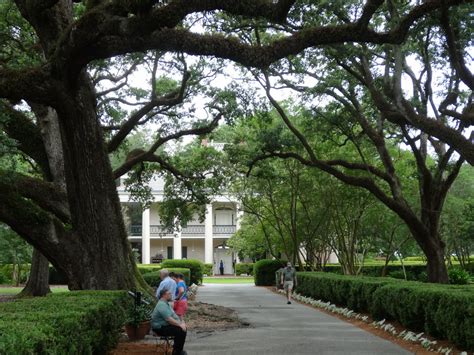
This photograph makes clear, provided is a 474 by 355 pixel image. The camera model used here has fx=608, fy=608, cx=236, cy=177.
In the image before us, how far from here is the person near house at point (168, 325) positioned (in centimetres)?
927

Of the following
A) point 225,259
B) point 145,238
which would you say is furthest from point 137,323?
point 225,259

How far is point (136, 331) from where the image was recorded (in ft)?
40.5

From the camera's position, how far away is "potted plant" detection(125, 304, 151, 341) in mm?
12261

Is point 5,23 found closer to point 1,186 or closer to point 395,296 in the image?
point 1,186

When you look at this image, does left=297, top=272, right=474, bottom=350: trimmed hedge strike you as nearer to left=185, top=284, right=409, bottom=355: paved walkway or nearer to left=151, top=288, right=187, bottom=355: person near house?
left=185, top=284, right=409, bottom=355: paved walkway

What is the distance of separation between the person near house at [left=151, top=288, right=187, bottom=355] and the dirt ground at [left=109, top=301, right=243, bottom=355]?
103 centimetres

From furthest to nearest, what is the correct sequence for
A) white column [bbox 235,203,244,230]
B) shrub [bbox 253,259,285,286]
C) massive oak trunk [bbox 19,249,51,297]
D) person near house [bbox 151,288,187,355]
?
shrub [bbox 253,259,285,286], white column [bbox 235,203,244,230], massive oak trunk [bbox 19,249,51,297], person near house [bbox 151,288,187,355]

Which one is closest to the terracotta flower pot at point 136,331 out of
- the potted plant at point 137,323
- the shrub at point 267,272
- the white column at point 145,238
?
the potted plant at point 137,323

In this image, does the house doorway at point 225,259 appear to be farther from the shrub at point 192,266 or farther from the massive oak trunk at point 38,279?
the massive oak trunk at point 38,279

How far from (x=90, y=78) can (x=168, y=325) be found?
7670 mm

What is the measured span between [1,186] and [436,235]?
1322cm

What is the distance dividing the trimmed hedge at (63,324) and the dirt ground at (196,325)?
83 centimetres

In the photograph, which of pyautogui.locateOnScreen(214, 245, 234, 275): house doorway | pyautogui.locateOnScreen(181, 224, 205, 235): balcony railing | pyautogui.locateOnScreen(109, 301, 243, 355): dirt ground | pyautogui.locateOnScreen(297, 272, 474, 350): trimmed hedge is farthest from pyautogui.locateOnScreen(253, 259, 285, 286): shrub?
pyautogui.locateOnScreen(214, 245, 234, 275): house doorway

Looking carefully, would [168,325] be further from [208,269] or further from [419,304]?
[208,269]
